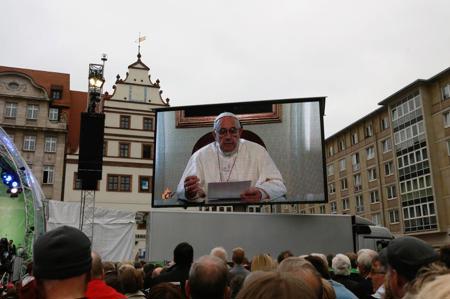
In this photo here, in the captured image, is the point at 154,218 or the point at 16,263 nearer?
the point at 154,218

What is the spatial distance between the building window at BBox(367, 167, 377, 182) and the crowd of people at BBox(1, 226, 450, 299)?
4877 cm

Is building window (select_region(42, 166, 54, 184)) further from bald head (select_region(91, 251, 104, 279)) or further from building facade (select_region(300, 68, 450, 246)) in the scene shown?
bald head (select_region(91, 251, 104, 279))

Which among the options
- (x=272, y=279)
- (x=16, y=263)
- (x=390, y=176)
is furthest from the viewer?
(x=390, y=176)

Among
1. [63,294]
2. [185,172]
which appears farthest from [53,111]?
[63,294]

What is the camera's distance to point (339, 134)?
58750 millimetres

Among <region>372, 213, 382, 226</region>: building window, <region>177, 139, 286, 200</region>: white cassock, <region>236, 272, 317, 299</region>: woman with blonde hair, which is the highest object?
<region>177, 139, 286, 200</region>: white cassock

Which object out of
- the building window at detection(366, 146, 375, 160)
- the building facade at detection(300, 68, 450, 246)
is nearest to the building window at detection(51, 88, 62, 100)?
the building facade at detection(300, 68, 450, 246)

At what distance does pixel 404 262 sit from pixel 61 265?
6.79 ft

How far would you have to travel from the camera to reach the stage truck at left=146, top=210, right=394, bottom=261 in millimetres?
12734

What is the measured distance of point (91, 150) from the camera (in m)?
14.1

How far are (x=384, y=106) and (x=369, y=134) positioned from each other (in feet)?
14.9

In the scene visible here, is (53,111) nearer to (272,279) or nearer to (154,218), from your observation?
(154,218)

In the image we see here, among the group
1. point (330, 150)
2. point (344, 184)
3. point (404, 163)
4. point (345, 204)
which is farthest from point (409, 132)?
point (330, 150)

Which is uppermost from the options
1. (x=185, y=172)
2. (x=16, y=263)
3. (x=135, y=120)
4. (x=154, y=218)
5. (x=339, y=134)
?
(x=339, y=134)
